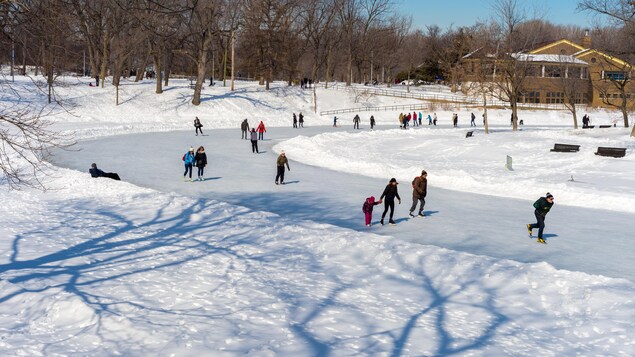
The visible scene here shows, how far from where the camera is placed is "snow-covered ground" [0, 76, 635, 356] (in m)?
7.76

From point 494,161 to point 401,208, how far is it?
38.9ft

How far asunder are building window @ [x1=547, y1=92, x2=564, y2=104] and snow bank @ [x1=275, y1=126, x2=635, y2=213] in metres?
37.9

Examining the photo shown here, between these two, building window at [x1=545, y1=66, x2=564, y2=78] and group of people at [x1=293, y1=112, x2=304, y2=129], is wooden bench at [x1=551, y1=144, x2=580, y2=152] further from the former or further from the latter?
building window at [x1=545, y1=66, x2=564, y2=78]

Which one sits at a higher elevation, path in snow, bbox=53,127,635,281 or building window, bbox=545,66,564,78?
building window, bbox=545,66,564,78

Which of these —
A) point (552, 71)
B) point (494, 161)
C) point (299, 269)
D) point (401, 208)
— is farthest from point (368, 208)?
point (552, 71)

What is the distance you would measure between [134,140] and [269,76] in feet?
98.8

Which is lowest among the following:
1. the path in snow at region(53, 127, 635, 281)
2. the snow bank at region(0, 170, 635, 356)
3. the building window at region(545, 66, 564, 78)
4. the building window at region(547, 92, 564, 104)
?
the snow bank at region(0, 170, 635, 356)

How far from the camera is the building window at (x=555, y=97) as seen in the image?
73750 mm

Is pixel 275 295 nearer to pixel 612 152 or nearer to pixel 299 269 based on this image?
pixel 299 269

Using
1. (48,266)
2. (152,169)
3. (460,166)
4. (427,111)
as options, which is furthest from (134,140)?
(427,111)

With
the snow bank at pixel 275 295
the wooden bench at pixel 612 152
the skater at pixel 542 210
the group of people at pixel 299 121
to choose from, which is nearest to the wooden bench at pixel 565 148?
the wooden bench at pixel 612 152

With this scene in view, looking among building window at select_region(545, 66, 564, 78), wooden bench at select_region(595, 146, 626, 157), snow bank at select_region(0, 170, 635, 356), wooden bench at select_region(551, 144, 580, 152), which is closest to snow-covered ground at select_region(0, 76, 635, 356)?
snow bank at select_region(0, 170, 635, 356)

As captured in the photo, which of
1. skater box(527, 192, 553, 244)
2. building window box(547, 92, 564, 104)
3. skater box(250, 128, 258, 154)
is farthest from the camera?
building window box(547, 92, 564, 104)

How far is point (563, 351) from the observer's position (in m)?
7.86
